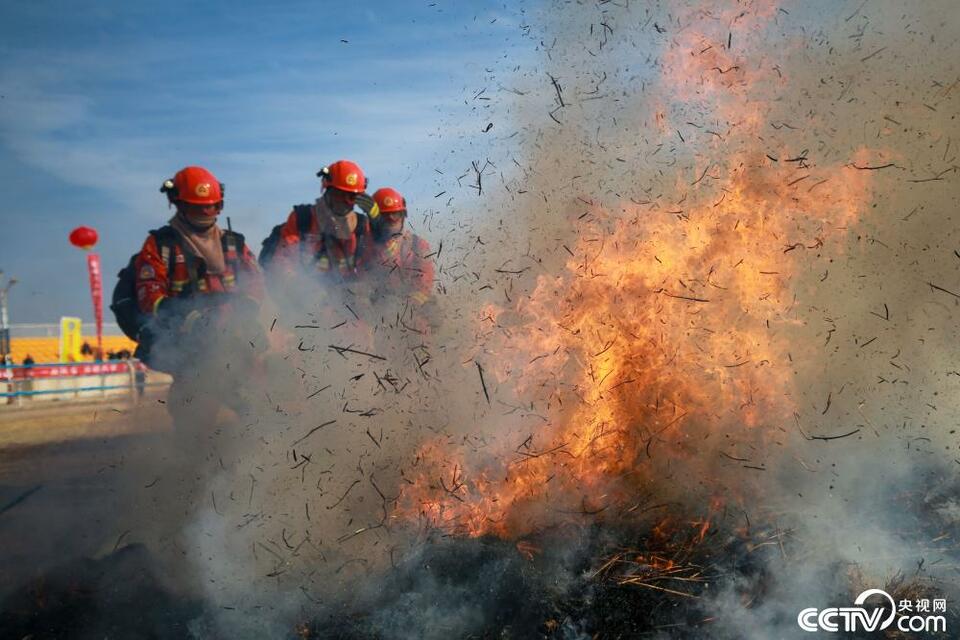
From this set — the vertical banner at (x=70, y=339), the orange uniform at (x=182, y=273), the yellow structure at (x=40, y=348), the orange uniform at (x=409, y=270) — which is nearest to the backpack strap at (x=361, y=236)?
the orange uniform at (x=409, y=270)

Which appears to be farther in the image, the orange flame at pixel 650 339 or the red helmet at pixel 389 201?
the red helmet at pixel 389 201

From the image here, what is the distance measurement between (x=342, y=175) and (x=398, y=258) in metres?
1.36

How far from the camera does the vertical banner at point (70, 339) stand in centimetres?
2336

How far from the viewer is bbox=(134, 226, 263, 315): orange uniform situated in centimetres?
705

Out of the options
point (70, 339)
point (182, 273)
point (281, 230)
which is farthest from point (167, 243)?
point (70, 339)

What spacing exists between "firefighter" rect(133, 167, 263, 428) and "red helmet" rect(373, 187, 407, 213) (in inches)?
84.7

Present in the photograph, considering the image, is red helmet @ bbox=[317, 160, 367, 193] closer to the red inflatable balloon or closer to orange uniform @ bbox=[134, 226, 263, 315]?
orange uniform @ bbox=[134, 226, 263, 315]

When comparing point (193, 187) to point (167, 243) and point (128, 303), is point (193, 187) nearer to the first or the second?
point (167, 243)

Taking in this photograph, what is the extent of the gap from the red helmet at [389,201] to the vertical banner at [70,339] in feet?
57.3

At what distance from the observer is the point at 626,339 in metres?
5.71

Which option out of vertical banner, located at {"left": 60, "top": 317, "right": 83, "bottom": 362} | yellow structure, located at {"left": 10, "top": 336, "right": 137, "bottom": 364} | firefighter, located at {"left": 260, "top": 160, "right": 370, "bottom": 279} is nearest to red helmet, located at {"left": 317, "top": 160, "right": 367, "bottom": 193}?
firefighter, located at {"left": 260, "top": 160, "right": 370, "bottom": 279}

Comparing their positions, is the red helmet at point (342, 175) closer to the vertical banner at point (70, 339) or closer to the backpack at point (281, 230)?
the backpack at point (281, 230)

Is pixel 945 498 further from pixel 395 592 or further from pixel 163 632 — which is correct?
pixel 163 632

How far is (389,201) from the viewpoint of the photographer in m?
9.61
